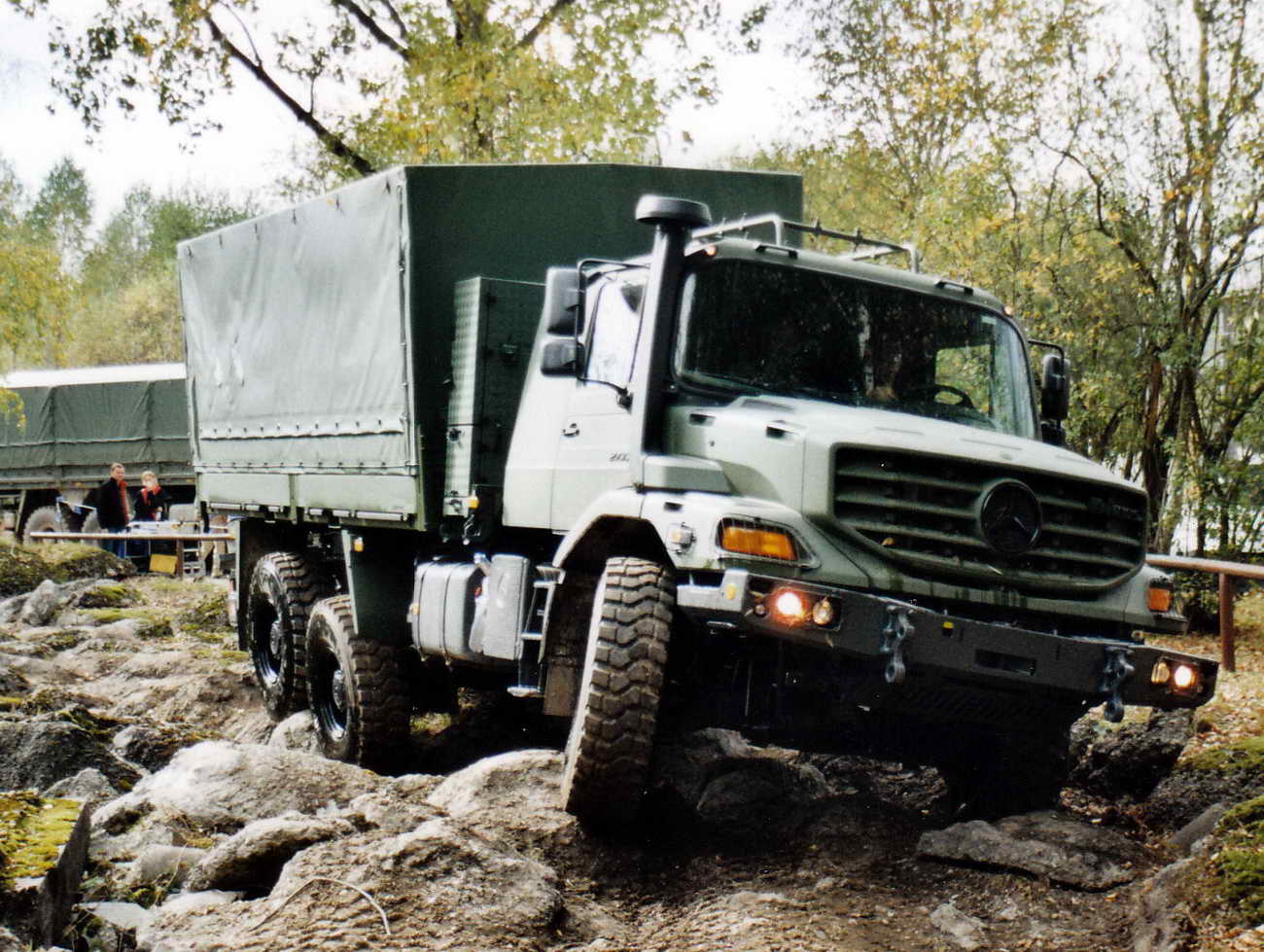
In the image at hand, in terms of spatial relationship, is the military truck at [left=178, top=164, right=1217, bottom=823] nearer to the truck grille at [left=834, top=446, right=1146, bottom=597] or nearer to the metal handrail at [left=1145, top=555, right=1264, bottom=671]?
the truck grille at [left=834, top=446, right=1146, bottom=597]

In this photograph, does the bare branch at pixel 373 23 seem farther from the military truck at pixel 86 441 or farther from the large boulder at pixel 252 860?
the large boulder at pixel 252 860

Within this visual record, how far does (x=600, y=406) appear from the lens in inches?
278

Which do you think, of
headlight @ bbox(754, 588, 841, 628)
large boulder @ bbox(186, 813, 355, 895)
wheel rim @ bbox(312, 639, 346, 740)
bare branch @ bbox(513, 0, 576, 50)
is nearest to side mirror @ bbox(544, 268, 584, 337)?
headlight @ bbox(754, 588, 841, 628)

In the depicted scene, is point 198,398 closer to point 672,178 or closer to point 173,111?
point 672,178

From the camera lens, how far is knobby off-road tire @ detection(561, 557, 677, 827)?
232 inches

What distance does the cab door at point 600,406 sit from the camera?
6.77m

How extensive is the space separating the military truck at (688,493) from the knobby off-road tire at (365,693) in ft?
0.07

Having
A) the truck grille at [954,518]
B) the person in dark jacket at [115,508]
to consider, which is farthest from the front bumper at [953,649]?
the person in dark jacket at [115,508]

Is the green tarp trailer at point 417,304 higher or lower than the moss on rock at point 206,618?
higher

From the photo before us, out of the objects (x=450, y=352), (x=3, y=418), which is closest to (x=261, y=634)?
(x=450, y=352)

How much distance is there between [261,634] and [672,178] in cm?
494

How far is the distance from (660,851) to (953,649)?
1699 mm

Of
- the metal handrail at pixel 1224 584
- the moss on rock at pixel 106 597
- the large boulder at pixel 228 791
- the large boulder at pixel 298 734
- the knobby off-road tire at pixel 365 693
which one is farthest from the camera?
the moss on rock at pixel 106 597

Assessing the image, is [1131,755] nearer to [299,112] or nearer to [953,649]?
[953,649]
